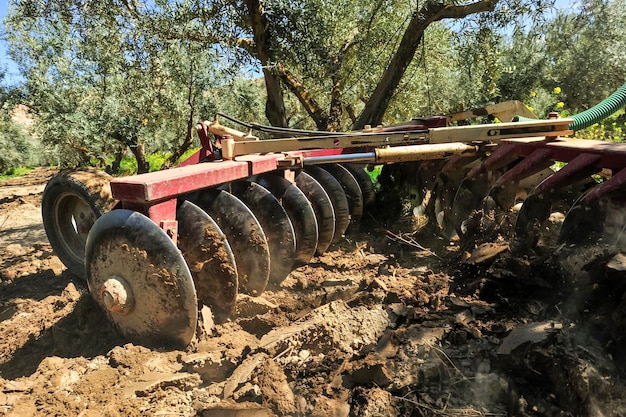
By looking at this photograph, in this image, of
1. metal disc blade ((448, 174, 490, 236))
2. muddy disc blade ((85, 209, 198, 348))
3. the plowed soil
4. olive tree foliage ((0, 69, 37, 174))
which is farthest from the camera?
olive tree foliage ((0, 69, 37, 174))

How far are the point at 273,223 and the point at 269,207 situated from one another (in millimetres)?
119

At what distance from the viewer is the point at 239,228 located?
302cm

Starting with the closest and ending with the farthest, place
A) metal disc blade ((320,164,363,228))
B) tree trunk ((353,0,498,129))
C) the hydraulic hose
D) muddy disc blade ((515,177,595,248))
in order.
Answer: muddy disc blade ((515,177,595,248)), the hydraulic hose, metal disc blade ((320,164,363,228)), tree trunk ((353,0,498,129))

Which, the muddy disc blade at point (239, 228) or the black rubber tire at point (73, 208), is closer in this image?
the muddy disc blade at point (239, 228)

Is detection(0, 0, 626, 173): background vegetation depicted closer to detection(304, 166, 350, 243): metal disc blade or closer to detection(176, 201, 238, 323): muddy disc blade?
detection(304, 166, 350, 243): metal disc blade

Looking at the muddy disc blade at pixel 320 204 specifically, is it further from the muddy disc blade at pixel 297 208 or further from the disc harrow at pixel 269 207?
the muddy disc blade at pixel 297 208

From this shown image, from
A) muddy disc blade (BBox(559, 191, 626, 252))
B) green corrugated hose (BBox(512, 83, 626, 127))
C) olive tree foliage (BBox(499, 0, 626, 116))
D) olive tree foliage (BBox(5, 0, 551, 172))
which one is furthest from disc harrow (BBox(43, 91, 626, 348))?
olive tree foliage (BBox(499, 0, 626, 116))

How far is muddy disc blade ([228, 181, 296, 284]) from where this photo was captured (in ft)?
11.1

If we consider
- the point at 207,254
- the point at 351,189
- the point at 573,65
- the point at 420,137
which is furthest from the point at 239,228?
the point at 573,65

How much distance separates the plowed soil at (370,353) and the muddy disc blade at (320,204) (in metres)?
0.84

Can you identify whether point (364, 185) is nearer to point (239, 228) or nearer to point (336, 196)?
point (336, 196)

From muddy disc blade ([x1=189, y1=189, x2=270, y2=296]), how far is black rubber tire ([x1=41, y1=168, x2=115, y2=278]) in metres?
1.08

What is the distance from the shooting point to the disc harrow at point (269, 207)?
2.44 metres

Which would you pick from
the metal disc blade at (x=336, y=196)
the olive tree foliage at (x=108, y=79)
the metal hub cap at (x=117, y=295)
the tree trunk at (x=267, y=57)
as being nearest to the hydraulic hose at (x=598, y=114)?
the metal disc blade at (x=336, y=196)
